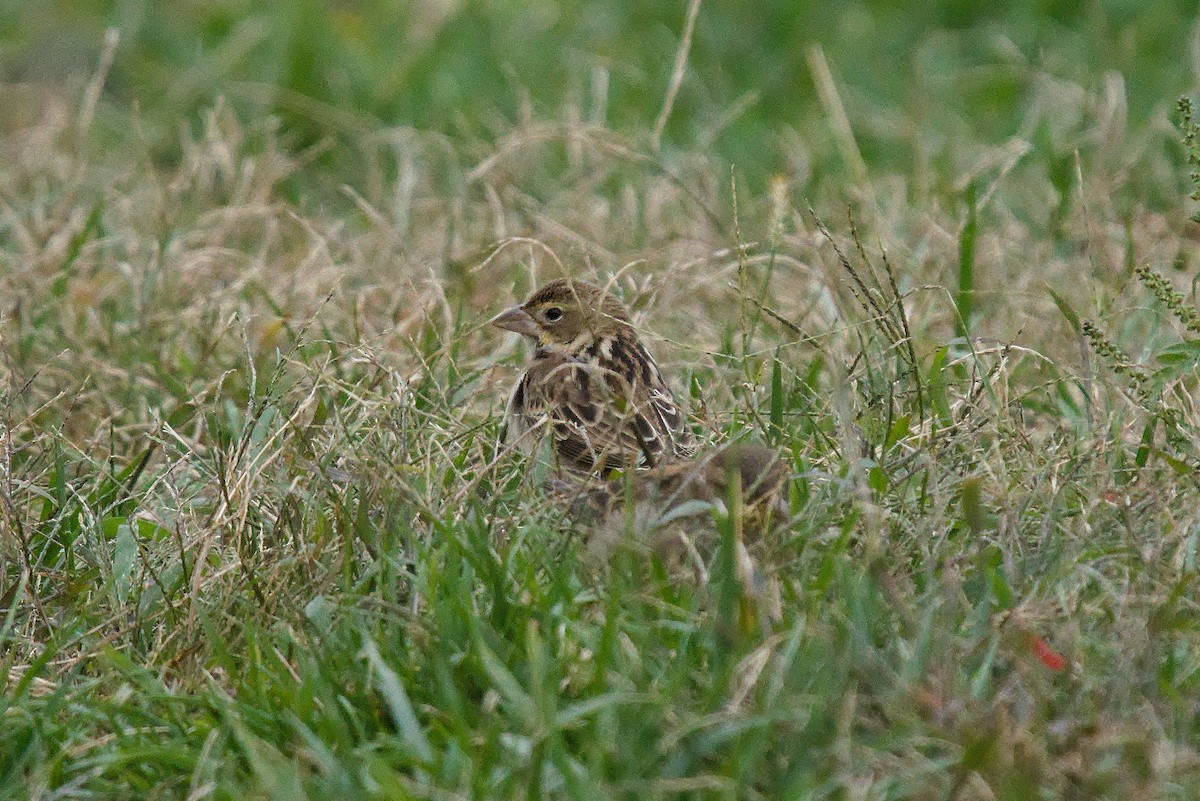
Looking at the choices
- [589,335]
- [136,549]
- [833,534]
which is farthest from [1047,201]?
[136,549]

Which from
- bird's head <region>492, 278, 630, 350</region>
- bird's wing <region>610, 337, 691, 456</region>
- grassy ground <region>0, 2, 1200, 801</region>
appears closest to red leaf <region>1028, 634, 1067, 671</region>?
grassy ground <region>0, 2, 1200, 801</region>

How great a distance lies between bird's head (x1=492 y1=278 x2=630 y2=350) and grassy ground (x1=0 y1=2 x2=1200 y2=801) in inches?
5.7

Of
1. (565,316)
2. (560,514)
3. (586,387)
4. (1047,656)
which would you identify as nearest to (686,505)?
(560,514)

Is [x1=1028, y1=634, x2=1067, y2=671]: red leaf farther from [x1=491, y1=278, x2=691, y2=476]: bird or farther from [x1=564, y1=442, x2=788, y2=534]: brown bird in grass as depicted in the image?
[x1=491, y1=278, x2=691, y2=476]: bird

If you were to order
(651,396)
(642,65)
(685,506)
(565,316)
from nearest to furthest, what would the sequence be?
(685,506) < (651,396) < (565,316) < (642,65)

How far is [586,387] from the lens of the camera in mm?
4984

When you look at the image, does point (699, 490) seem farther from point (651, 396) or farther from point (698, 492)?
point (651, 396)

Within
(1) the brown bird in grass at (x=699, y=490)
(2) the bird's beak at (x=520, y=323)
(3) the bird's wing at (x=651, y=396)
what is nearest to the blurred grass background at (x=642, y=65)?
(2) the bird's beak at (x=520, y=323)

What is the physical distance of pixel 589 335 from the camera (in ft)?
17.3

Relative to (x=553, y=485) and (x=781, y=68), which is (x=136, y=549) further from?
(x=781, y=68)

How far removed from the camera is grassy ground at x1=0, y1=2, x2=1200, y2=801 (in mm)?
3070

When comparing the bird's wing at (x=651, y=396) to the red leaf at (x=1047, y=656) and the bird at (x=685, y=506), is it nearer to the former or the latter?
the bird at (x=685, y=506)

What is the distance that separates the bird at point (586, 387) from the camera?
180 inches

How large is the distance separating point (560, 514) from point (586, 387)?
107 centimetres
